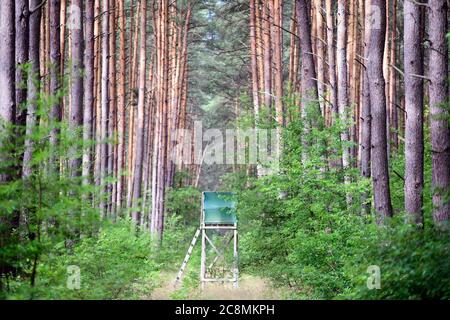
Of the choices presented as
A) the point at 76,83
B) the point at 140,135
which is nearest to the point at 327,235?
the point at 76,83

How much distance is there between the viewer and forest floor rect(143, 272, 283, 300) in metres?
12.9

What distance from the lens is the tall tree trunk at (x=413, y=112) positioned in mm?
10586

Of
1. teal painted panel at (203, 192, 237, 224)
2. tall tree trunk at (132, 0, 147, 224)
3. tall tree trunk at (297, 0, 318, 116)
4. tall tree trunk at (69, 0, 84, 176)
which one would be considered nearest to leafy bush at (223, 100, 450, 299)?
teal painted panel at (203, 192, 237, 224)

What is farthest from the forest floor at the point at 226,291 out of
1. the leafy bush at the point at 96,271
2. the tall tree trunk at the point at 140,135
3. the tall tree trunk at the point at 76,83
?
the tall tree trunk at the point at 140,135

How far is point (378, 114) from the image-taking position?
11.6 meters

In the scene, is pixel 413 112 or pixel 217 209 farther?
pixel 217 209

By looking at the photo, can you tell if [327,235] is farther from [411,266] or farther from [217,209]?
[217,209]

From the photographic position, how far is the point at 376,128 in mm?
11555

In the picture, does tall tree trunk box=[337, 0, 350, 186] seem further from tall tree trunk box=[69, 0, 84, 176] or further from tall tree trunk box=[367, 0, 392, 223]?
tall tree trunk box=[69, 0, 84, 176]

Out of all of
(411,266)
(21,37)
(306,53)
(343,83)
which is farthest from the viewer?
(306,53)

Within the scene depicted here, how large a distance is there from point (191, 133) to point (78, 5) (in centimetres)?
3599

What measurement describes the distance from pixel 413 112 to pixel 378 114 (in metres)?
0.84

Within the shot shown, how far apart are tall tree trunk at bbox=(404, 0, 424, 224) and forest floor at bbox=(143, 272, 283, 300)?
291cm
